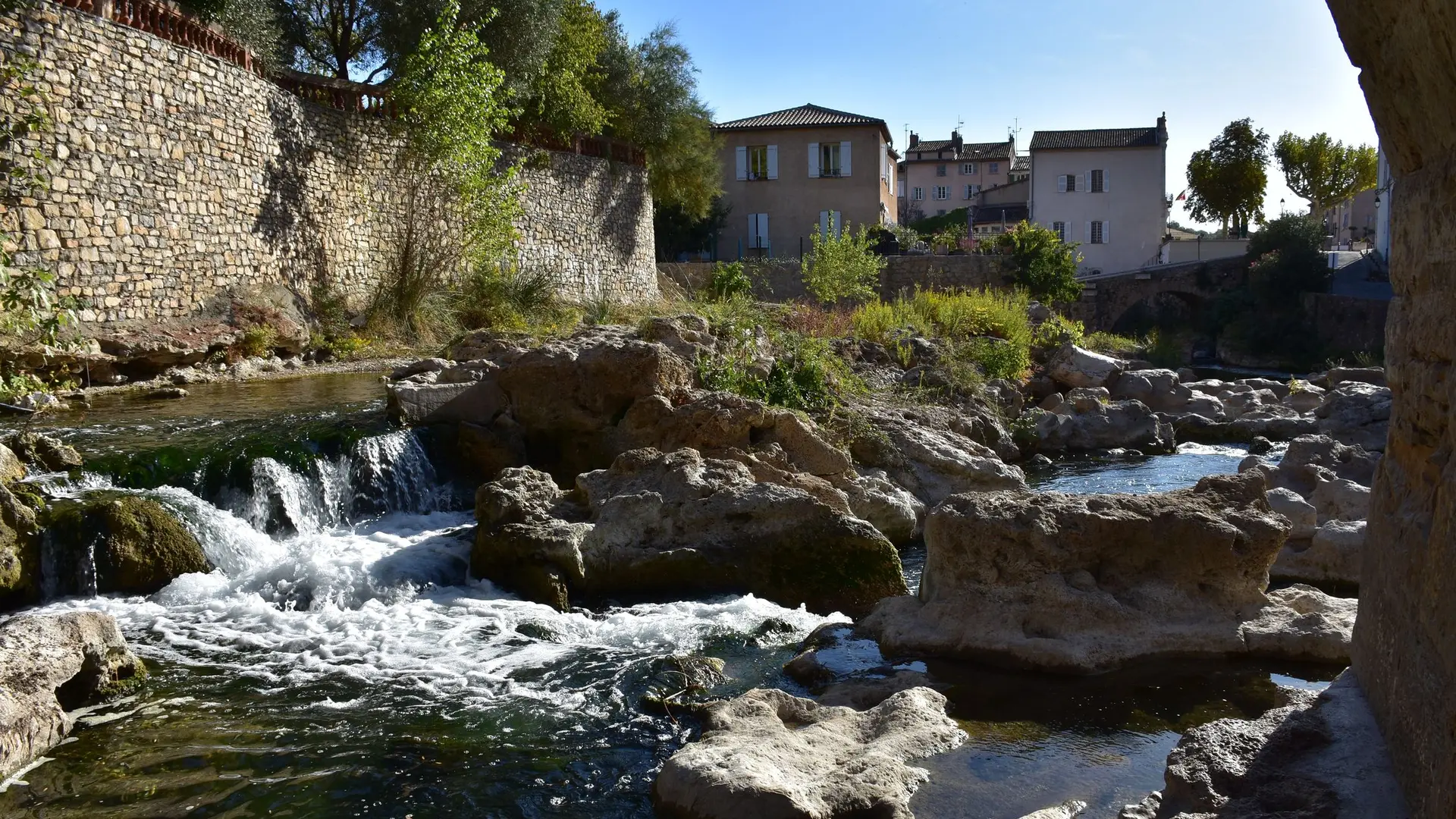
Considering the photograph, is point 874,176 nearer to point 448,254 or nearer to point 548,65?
point 548,65

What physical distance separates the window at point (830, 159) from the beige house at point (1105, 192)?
11.8 m

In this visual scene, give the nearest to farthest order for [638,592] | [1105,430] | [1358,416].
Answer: [638,592] → [1358,416] → [1105,430]

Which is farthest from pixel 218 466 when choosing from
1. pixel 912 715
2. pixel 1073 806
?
pixel 1073 806

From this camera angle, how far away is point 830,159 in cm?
3850

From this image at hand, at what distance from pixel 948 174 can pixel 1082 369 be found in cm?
4698

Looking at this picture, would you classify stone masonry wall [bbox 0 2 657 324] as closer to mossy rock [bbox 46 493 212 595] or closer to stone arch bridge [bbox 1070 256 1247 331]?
mossy rock [bbox 46 493 212 595]

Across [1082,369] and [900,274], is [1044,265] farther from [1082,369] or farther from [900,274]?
[1082,369]

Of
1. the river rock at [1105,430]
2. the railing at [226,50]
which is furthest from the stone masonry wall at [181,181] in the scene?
the river rock at [1105,430]

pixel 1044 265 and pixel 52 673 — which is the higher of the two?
pixel 1044 265

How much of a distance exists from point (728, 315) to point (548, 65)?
13.9 meters

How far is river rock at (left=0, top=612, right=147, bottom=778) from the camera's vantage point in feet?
14.9

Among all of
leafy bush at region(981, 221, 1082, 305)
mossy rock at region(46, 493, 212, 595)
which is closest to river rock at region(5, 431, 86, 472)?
mossy rock at region(46, 493, 212, 595)

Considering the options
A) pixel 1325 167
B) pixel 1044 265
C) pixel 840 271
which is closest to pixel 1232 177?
pixel 1325 167

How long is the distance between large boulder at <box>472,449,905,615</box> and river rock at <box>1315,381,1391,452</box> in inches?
365
